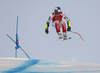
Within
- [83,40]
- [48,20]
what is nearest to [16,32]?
[48,20]

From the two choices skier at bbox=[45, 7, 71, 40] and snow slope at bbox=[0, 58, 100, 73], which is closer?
snow slope at bbox=[0, 58, 100, 73]

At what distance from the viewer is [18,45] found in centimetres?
1266

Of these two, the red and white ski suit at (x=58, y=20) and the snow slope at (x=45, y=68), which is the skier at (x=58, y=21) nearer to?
the red and white ski suit at (x=58, y=20)

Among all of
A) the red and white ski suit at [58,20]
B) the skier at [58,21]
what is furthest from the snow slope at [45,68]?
the red and white ski suit at [58,20]

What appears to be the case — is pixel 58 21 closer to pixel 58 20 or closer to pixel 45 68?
pixel 58 20

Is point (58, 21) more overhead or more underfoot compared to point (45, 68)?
more overhead

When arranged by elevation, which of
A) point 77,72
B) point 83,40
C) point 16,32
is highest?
point 16,32

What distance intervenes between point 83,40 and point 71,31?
2.20 feet

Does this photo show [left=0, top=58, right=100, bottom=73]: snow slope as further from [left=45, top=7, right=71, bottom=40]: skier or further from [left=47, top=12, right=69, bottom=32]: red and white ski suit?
[left=47, top=12, right=69, bottom=32]: red and white ski suit

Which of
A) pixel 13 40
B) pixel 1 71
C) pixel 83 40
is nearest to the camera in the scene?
pixel 1 71

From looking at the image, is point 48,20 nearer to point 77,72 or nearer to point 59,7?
point 59,7

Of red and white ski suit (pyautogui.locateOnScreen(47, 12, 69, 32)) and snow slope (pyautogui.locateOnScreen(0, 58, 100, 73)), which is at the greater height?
red and white ski suit (pyautogui.locateOnScreen(47, 12, 69, 32))

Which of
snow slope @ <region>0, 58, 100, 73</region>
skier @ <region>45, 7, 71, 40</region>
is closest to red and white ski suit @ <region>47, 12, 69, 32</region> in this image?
skier @ <region>45, 7, 71, 40</region>

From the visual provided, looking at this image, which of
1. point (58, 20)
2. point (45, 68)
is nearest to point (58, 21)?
point (58, 20)
